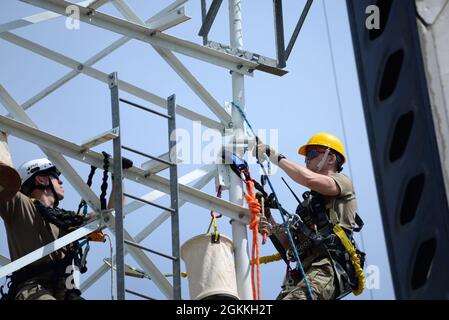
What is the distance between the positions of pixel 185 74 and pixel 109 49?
3.62 ft

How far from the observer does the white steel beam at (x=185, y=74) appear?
955cm

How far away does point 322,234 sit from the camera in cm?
924

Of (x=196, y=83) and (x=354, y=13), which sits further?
(x=196, y=83)

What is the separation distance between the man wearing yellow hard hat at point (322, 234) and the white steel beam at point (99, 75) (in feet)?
2.79

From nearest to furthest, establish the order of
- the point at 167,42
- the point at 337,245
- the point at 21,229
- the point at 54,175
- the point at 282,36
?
the point at 21,229, the point at 337,245, the point at 167,42, the point at 282,36, the point at 54,175

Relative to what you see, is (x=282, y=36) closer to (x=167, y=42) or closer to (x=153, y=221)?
(x=167, y=42)

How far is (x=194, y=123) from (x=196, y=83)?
43 cm

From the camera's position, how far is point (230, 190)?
30.5 feet

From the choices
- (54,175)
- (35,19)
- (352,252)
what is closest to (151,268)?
(54,175)

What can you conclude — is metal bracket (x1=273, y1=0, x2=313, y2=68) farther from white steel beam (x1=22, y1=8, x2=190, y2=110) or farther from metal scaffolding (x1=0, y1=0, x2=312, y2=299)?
white steel beam (x1=22, y1=8, x2=190, y2=110)

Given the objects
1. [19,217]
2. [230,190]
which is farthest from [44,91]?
[230,190]

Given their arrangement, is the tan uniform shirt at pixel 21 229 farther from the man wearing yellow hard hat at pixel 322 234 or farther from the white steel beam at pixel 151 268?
the man wearing yellow hard hat at pixel 322 234

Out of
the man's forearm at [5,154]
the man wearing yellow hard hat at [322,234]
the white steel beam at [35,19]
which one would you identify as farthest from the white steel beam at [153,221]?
the white steel beam at [35,19]
